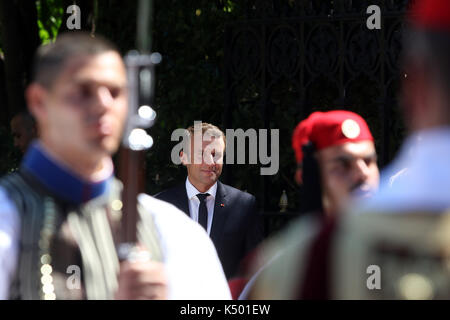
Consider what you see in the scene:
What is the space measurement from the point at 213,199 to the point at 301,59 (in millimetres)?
1211

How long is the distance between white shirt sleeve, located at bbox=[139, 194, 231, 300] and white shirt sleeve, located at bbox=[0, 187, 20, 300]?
0.39m

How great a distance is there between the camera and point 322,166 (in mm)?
4199

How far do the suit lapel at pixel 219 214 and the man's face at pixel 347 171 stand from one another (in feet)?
9.12

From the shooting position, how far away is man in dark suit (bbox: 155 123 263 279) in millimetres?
7254

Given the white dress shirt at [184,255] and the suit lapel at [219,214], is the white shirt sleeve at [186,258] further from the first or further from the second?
the suit lapel at [219,214]

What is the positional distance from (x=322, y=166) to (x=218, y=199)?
325 centimetres

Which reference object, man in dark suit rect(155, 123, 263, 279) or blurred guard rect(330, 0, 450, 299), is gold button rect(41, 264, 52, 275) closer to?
blurred guard rect(330, 0, 450, 299)

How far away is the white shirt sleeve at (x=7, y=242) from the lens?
9.57 feet

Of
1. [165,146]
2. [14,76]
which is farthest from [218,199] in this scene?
[14,76]

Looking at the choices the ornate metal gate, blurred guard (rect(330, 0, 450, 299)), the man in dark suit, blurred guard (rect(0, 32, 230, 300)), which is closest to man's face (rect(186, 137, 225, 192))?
the man in dark suit

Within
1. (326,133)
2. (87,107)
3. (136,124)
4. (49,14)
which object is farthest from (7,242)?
(49,14)

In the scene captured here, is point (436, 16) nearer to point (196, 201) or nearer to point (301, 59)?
point (196, 201)
